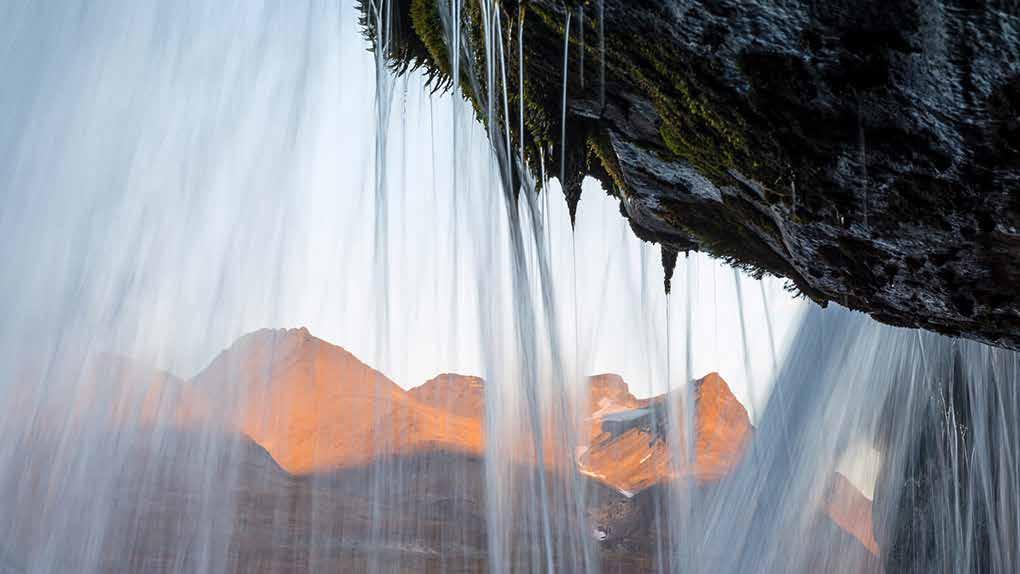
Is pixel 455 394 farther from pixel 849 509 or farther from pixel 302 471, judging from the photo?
pixel 849 509

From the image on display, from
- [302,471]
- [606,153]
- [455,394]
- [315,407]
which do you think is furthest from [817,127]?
[455,394]

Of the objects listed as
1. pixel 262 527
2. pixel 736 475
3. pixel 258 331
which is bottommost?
pixel 262 527

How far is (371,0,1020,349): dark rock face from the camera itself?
285cm

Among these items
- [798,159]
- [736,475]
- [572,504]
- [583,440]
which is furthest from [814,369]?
[583,440]

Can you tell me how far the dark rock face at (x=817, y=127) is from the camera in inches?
112

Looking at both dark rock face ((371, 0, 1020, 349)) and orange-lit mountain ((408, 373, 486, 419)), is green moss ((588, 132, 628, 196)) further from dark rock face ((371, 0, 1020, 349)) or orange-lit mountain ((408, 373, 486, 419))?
orange-lit mountain ((408, 373, 486, 419))

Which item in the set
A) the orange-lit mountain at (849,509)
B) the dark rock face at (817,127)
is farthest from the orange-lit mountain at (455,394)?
the dark rock face at (817,127)

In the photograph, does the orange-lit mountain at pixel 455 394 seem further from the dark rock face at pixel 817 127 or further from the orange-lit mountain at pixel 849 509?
the dark rock face at pixel 817 127

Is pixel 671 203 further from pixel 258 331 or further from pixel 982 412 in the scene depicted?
pixel 258 331

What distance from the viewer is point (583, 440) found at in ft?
101

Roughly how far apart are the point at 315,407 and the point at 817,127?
2667 cm

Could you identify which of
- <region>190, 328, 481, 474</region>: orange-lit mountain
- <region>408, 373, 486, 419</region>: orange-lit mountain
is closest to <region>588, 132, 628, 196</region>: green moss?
<region>190, 328, 481, 474</region>: orange-lit mountain

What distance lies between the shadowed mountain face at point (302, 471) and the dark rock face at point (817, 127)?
975 cm

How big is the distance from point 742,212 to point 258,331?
2643 centimetres
